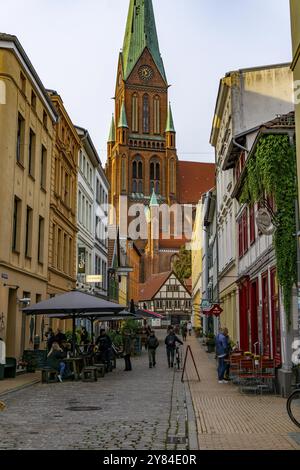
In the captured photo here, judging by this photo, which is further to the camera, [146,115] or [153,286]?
[146,115]

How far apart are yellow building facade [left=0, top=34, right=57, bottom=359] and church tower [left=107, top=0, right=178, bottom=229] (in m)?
77.3

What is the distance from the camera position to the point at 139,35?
352 feet

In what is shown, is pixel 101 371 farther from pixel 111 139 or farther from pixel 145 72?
pixel 145 72

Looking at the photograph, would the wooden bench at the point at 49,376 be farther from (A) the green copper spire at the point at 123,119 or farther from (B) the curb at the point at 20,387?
(A) the green copper spire at the point at 123,119

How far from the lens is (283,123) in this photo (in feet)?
50.8

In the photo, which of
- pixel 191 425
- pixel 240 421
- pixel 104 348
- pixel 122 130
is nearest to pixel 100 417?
pixel 191 425

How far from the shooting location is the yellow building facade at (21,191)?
65.4ft

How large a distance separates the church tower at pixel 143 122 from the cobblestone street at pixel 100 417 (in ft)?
288

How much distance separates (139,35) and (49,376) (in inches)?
3856

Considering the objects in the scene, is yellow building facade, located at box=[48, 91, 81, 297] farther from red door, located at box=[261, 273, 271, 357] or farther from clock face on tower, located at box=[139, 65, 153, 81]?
clock face on tower, located at box=[139, 65, 153, 81]

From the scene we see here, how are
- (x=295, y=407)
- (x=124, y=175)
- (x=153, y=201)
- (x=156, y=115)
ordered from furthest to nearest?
1. (x=156, y=115)
2. (x=153, y=201)
3. (x=124, y=175)
4. (x=295, y=407)

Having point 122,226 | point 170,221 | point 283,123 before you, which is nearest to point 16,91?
point 283,123
